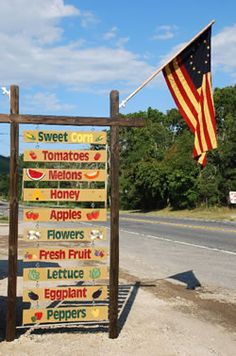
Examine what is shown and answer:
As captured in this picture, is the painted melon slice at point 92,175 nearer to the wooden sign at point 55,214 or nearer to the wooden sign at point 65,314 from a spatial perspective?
the wooden sign at point 55,214

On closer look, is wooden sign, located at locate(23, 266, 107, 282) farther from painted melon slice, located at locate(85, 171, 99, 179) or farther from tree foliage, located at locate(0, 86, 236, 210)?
tree foliage, located at locate(0, 86, 236, 210)

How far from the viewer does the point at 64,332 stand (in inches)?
267

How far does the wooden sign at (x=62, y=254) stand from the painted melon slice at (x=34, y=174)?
3.15 feet

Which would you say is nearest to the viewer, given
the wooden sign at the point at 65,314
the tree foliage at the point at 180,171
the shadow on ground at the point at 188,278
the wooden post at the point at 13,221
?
the wooden post at the point at 13,221

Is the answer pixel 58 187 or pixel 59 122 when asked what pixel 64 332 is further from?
pixel 59 122

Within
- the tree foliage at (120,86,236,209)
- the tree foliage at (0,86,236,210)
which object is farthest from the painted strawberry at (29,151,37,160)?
the tree foliage at (0,86,236,210)

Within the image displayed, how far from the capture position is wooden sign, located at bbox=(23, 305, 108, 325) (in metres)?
6.73

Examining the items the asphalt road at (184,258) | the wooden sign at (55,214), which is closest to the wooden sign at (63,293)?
the wooden sign at (55,214)

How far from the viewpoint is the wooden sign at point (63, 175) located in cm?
679

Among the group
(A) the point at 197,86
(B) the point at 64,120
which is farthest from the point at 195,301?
(B) the point at 64,120

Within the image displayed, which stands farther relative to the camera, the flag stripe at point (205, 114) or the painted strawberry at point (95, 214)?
the flag stripe at point (205, 114)

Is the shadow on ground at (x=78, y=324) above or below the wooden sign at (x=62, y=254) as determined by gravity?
below

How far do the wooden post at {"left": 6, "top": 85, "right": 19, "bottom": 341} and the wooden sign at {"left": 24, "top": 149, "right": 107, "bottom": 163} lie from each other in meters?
0.29

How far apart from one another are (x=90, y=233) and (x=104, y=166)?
3.11 ft
